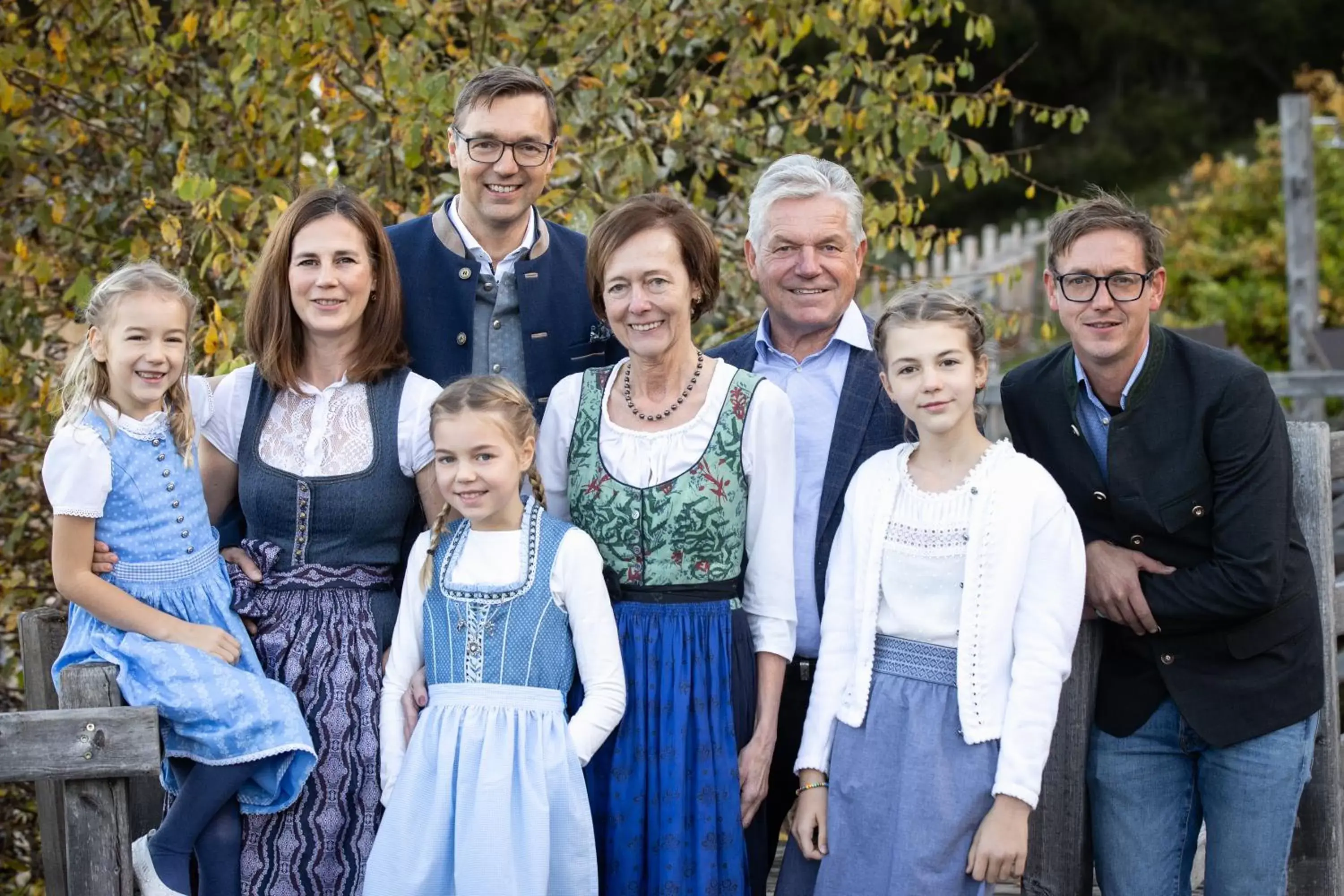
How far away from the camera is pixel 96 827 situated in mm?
2816

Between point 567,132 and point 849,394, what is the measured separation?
6.41ft

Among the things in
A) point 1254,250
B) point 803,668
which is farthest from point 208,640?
point 1254,250

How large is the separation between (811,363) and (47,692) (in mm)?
1826

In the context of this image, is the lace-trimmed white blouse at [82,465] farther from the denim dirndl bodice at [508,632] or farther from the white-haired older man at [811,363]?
the white-haired older man at [811,363]

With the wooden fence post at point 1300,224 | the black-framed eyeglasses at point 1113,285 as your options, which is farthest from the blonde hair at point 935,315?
the wooden fence post at point 1300,224

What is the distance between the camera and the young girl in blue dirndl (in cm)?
281

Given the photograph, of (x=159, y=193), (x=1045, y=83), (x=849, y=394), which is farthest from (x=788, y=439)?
(x=1045, y=83)

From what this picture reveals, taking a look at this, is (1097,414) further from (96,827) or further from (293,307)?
(96,827)

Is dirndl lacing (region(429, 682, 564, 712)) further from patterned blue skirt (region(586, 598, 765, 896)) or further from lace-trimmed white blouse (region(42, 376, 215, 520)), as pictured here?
lace-trimmed white blouse (region(42, 376, 215, 520))

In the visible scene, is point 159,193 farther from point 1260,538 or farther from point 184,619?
point 1260,538

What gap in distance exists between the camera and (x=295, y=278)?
3.04m

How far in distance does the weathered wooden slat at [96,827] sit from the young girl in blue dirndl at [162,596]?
0.06 m

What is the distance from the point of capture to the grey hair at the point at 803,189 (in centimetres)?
325

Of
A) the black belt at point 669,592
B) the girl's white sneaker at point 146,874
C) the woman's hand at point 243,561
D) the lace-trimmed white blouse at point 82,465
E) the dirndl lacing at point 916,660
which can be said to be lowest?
the girl's white sneaker at point 146,874
